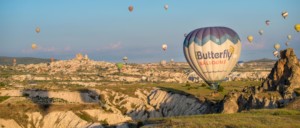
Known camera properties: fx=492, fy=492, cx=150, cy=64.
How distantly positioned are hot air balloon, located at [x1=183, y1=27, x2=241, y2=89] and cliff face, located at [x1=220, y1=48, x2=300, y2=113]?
184 inches

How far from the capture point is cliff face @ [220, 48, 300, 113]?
235 feet

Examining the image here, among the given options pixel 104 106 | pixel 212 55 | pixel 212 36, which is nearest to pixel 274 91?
pixel 212 55

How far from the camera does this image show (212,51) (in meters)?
79.9

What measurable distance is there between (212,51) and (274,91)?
470 inches

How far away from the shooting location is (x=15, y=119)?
76250 millimetres

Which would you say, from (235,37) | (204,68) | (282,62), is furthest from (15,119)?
(282,62)

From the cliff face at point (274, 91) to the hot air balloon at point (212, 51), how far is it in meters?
4.68

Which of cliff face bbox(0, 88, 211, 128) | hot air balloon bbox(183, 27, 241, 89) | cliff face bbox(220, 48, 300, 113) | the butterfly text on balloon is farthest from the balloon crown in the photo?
cliff face bbox(0, 88, 211, 128)

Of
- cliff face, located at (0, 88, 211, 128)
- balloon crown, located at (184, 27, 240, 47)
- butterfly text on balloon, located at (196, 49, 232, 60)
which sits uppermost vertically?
balloon crown, located at (184, 27, 240, 47)

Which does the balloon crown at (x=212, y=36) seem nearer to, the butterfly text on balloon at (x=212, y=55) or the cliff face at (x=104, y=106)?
the butterfly text on balloon at (x=212, y=55)

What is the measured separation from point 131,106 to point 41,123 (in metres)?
31.6

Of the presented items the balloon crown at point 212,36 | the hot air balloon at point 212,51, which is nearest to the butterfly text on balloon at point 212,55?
the hot air balloon at point 212,51

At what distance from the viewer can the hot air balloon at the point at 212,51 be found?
262 feet

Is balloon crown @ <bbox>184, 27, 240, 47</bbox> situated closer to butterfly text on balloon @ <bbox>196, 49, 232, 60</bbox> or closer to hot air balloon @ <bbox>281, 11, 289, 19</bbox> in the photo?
butterfly text on balloon @ <bbox>196, 49, 232, 60</bbox>
